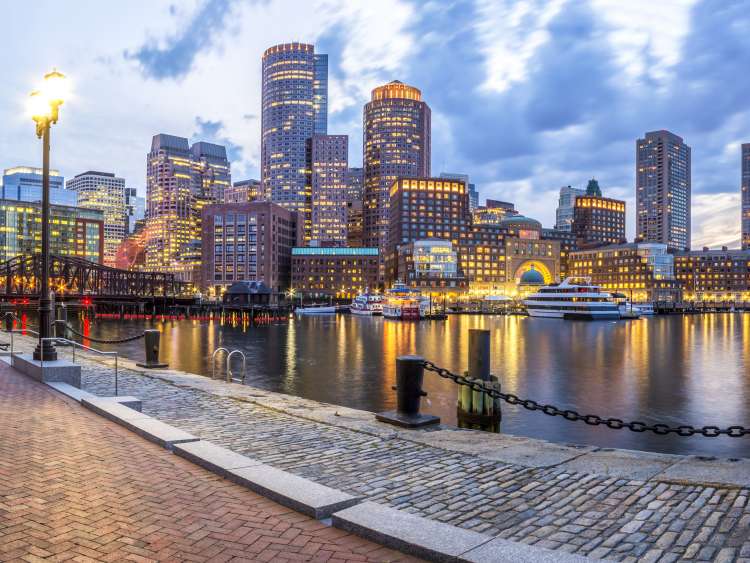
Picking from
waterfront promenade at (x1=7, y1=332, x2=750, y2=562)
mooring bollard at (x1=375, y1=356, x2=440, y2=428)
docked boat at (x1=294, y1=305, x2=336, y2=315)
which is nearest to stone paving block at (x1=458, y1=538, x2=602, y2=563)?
waterfront promenade at (x1=7, y1=332, x2=750, y2=562)

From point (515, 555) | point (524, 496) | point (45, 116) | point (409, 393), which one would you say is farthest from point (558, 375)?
point (515, 555)

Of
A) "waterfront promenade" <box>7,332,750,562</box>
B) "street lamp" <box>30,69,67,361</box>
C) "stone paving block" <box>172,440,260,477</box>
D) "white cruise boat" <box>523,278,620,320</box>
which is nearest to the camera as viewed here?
"waterfront promenade" <box>7,332,750,562</box>

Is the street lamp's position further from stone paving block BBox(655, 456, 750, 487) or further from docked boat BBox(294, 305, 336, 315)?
docked boat BBox(294, 305, 336, 315)

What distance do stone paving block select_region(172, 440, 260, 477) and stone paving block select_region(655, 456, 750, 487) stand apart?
644 centimetres

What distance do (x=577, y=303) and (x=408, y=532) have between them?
447ft

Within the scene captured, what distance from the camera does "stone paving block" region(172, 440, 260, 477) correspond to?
827cm

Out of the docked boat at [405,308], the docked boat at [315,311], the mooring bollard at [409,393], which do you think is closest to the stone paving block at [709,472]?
the mooring bollard at [409,393]

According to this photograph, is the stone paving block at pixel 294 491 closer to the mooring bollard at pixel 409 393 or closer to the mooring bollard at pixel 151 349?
the mooring bollard at pixel 409 393

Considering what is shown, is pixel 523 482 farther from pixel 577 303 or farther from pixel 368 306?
pixel 368 306

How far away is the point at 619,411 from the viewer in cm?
2769

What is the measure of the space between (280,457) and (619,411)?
22.7 meters

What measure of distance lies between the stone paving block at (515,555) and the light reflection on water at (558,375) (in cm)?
1582

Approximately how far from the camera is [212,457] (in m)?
8.70

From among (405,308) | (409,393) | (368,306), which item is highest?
(409,393)
